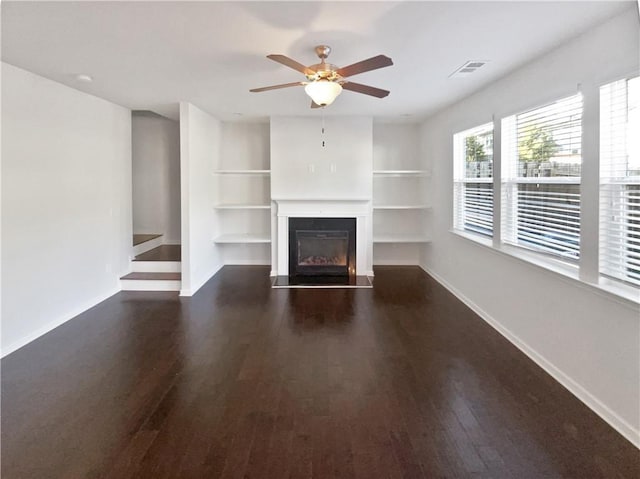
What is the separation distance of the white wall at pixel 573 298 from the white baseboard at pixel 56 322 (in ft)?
13.7

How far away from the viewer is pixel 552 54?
3.20 metres

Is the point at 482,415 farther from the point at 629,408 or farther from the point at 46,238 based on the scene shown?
the point at 46,238

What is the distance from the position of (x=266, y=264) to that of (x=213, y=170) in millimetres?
1775

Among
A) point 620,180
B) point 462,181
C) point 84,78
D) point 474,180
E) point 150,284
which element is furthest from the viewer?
point 150,284

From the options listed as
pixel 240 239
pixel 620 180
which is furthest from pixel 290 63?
pixel 240 239

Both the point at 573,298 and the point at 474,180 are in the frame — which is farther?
the point at 474,180

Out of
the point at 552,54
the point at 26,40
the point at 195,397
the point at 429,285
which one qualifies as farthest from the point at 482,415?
the point at 26,40

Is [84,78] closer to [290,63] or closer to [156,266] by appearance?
[290,63]

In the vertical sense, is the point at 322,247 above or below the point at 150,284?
above

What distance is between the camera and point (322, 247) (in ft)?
21.8

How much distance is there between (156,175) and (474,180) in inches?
198

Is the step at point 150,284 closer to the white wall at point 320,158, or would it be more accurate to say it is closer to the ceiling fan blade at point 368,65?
the white wall at point 320,158

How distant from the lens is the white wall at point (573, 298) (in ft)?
8.07

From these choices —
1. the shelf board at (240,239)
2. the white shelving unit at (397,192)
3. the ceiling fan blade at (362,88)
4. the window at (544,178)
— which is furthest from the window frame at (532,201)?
the shelf board at (240,239)
